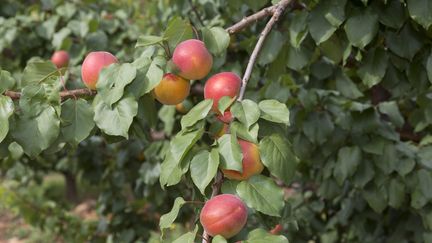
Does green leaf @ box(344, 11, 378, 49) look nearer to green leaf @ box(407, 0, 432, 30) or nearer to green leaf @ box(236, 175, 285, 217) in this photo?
green leaf @ box(407, 0, 432, 30)

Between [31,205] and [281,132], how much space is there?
2.43 meters

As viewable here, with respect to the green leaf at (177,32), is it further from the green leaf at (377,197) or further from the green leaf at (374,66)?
the green leaf at (377,197)

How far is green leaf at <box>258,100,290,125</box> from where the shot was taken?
0.93 meters

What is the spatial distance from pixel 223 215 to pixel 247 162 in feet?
0.38

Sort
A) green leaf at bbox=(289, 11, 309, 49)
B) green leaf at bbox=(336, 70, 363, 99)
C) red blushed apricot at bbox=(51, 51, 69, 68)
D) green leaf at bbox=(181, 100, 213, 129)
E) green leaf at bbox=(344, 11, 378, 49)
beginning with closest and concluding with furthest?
green leaf at bbox=(181, 100, 213, 129) → green leaf at bbox=(344, 11, 378, 49) → green leaf at bbox=(289, 11, 309, 49) → green leaf at bbox=(336, 70, 363, 99) → red blushed apricot at bbox=(51, 51, 69, 68)

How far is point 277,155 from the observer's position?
919 mm

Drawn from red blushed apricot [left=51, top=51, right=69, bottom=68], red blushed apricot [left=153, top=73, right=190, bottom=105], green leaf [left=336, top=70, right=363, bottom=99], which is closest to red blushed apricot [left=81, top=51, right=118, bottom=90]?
red blushed apricot [left=153, top=73, right=190, bottom=105]

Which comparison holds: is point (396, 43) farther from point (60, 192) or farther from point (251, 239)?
point (60, 192)

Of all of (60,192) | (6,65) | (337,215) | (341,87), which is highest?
(341,87)

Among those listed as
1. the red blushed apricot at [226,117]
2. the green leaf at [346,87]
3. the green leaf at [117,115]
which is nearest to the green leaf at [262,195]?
the red blushed apricot at [226,117]

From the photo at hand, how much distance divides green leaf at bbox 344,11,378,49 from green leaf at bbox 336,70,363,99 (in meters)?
0.53

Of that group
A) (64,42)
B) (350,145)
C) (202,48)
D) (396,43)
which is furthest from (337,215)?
(202,48)

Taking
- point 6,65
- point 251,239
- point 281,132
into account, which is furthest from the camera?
point 6,65

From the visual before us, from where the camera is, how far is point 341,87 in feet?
5.99
